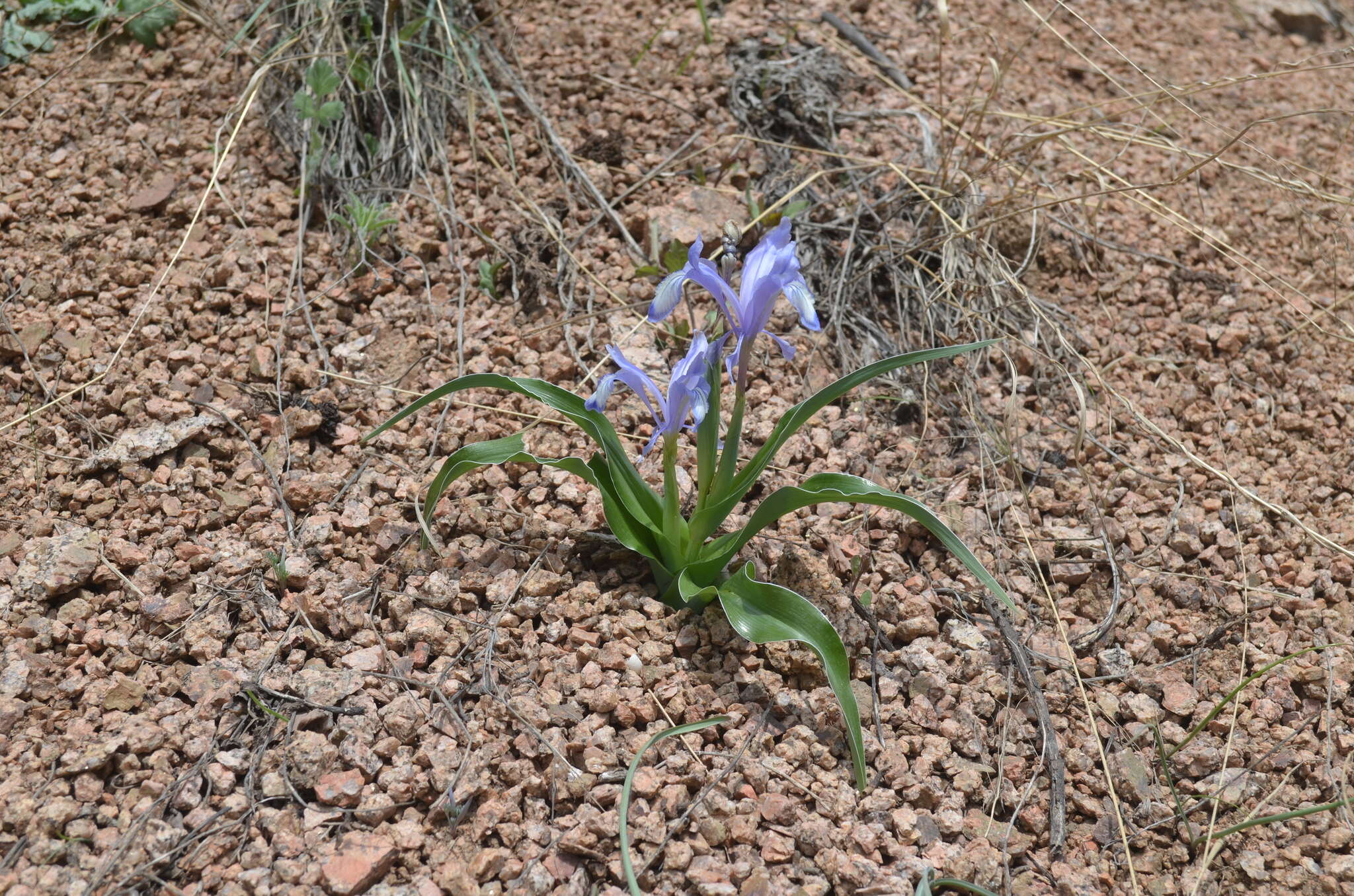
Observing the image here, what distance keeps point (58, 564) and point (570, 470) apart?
99 cm

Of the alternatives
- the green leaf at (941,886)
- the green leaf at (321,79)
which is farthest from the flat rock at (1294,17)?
the green leaf at (941,886)

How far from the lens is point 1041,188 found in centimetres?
292

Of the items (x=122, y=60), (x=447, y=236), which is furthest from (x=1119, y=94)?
(x=122, y=60)

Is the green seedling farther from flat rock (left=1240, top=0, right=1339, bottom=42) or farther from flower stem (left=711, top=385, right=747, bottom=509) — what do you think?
flat rock (left=1240, top=0, right=1339, bottom=42)

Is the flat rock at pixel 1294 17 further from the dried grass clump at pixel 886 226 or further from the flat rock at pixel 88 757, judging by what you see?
the flat rock at pixel 88 757

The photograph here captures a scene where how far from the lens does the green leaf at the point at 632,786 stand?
5.16 ft

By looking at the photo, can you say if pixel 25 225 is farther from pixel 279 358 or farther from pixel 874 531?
pixel 874 531

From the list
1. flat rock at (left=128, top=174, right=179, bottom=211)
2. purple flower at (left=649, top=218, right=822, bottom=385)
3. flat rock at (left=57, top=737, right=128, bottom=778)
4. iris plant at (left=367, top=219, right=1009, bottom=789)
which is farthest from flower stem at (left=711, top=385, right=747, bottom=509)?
flat rock at (left=128, top=174, right=179, bottom=211)

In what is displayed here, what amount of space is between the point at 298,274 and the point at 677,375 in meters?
1.28

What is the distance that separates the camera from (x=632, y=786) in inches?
67.9

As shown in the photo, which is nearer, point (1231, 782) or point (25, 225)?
point (1231, 782)

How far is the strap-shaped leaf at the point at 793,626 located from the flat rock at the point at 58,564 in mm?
1221

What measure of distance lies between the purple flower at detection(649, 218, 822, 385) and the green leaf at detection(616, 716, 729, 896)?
63 centimetres

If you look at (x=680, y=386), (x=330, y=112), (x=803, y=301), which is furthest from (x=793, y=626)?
(x=330, y=112)
